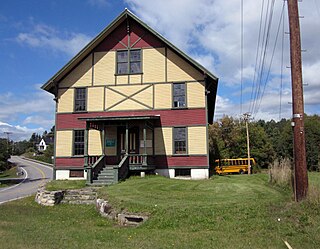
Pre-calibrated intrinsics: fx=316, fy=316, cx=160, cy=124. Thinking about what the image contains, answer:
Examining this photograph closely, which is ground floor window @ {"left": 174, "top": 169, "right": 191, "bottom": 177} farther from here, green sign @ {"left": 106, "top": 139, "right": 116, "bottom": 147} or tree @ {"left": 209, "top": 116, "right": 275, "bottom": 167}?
tree @ {"left": 209, "top": 116, "right": 275, "bottom": 167}

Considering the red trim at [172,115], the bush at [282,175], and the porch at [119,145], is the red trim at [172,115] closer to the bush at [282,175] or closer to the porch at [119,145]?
the porch at [119,145]

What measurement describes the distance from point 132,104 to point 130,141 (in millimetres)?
2511

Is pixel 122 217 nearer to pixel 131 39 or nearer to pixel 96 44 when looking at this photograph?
pixel 131 39

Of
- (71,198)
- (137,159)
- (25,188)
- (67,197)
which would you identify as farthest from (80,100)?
(25,188)

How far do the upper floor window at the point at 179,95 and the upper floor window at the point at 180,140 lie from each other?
5.20 ft

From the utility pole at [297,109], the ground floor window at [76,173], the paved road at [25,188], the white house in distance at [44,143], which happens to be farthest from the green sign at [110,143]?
the white house in distance at [44,143]

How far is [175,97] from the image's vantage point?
820 inches

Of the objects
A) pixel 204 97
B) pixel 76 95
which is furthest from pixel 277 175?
pixel 76 95

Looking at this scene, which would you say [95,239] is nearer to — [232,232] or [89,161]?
[232,232]

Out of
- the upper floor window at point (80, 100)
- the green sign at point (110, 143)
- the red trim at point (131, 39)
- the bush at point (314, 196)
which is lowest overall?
the bush at point (314, 196)

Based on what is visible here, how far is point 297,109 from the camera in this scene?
9672 mm

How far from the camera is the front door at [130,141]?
69.5ft

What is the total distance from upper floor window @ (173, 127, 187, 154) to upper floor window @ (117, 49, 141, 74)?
4879 millimetres

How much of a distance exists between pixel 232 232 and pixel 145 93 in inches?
562
